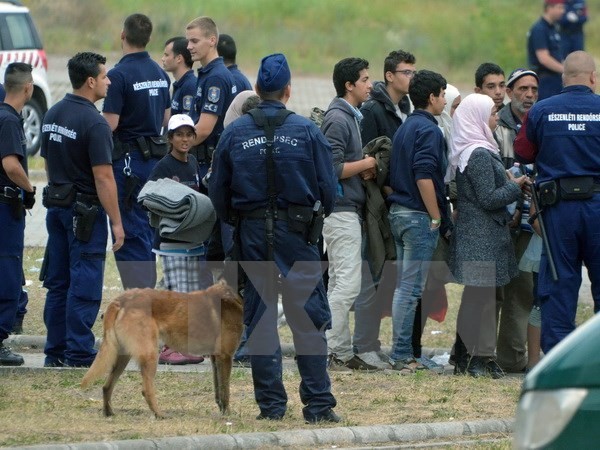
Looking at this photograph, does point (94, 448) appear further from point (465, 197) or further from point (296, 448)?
point (465, 197)

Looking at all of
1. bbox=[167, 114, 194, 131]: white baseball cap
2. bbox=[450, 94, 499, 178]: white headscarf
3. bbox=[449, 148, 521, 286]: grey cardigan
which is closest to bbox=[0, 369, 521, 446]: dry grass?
bbox=[449, 148, 521, 286]: grey cardigan

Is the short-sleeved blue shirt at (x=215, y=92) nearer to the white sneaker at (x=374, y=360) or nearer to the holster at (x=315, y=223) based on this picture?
the white sneaker at (x=374, y=360)

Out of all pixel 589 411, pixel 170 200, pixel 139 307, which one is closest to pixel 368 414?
pixel 139 307

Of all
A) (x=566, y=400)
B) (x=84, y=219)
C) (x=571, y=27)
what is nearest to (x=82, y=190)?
(x=84, y=219)

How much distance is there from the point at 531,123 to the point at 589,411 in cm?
461

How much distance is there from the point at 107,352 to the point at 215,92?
3405 millimetres

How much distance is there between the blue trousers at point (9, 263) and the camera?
9.45 metres

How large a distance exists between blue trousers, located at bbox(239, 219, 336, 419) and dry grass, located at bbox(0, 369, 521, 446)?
0.19 metres

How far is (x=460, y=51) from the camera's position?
33531 mm

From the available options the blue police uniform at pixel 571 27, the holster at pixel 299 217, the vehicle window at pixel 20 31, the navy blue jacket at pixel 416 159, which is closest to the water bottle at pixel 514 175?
the navy blue jacket at pixel 416 159

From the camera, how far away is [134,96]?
34.2 feet

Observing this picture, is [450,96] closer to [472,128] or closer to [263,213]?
[472,128]

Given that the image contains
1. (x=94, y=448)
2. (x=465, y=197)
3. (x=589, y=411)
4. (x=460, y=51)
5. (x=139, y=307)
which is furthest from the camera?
(x=460, y=51)

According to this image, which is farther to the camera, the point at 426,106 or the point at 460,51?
the point at 460,51
